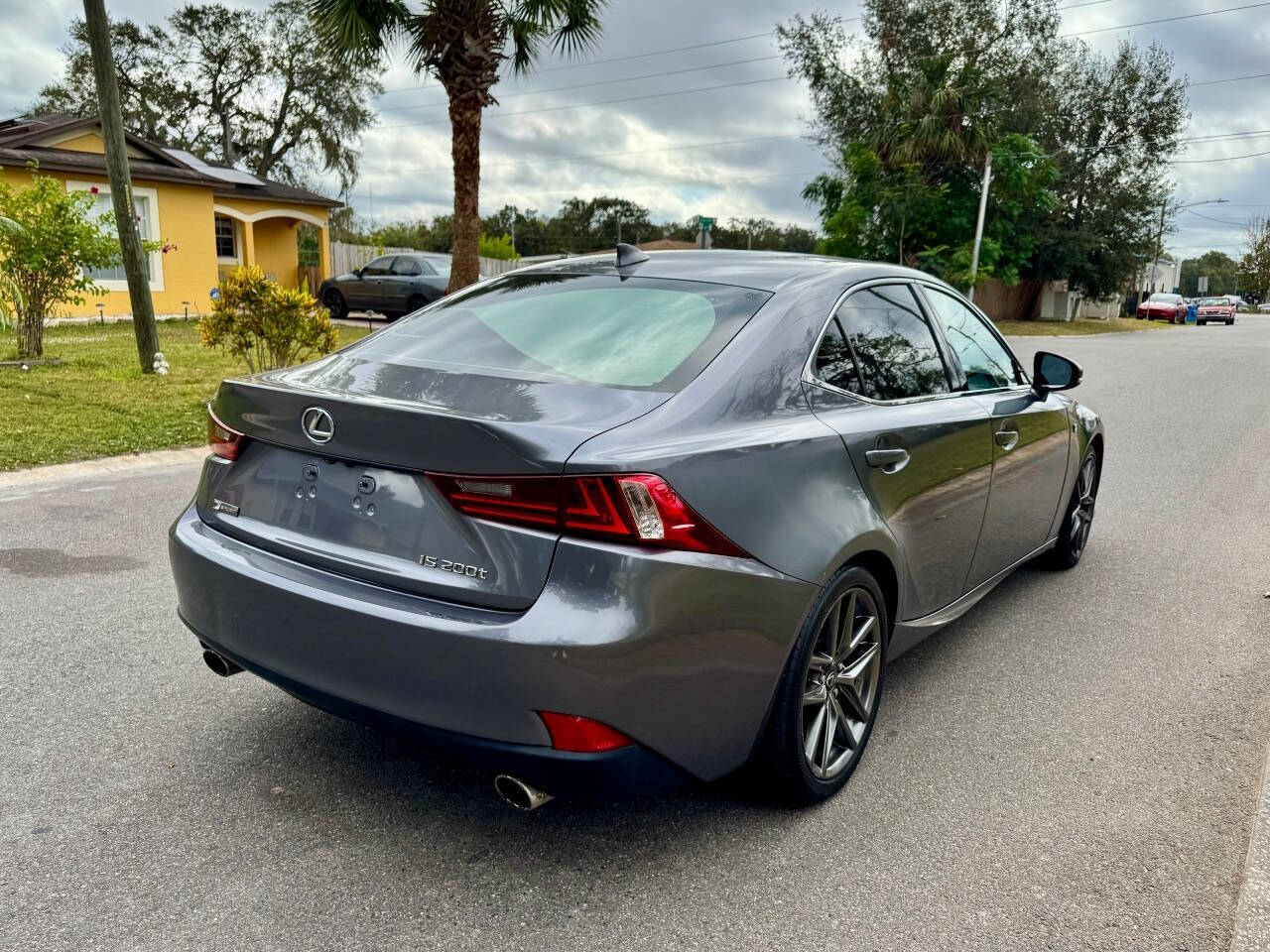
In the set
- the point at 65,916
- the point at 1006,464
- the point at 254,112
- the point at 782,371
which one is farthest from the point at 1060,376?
the point at 254,112

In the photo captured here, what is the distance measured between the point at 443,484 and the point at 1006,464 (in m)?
2.56

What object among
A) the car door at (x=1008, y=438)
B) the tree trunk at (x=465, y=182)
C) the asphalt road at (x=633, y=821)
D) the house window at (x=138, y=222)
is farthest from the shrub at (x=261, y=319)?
the house window at (x=138, y=222)

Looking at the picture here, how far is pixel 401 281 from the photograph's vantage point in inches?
834

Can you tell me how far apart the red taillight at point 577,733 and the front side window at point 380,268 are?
67.0ft

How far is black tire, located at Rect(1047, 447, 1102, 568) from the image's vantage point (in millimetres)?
5207

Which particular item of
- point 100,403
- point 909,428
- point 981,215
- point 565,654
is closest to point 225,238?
point 100,403

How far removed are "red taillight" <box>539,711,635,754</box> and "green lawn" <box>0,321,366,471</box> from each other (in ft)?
20.9

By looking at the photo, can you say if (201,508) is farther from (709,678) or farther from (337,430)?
(709,678)

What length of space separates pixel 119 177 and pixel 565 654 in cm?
1135

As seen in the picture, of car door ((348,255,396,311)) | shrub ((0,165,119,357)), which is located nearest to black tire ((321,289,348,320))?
car door ((348,255,396,311))

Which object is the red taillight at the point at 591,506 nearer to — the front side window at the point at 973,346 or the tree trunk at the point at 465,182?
the front side window at the point at 973,346

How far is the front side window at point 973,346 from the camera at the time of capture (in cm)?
398

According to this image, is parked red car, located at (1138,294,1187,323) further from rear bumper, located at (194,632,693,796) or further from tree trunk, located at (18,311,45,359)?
rear bumper, located at (194,632,693,796)

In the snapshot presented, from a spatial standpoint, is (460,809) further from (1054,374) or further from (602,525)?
(1054,374)
